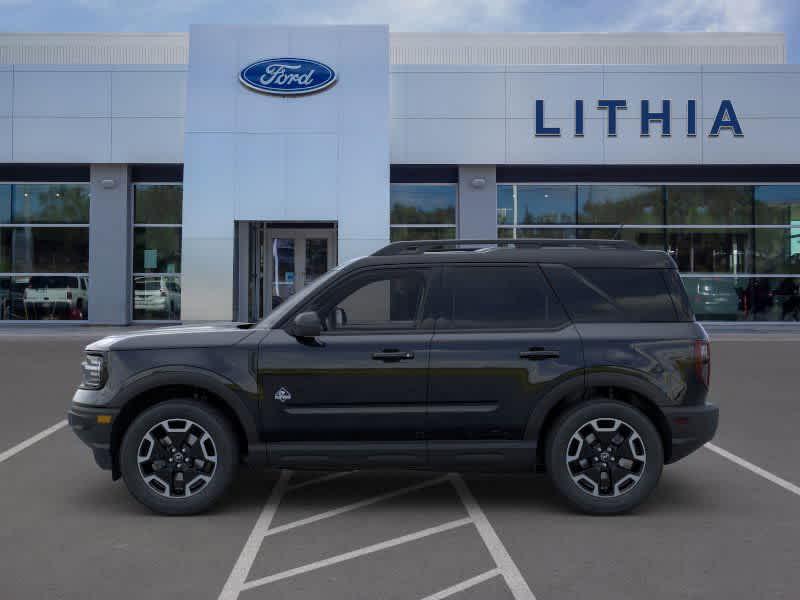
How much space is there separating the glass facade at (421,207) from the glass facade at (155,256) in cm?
639

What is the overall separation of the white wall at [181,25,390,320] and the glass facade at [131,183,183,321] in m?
1.79

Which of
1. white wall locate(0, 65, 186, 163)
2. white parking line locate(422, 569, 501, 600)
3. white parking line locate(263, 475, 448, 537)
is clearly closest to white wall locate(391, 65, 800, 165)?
white wall locate(0, 65, 186, 163)

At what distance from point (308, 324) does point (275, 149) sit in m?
18.7

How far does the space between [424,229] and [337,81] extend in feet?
15.9

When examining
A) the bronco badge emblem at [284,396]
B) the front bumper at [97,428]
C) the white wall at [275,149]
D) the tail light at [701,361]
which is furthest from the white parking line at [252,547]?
the white wall at [275,149]

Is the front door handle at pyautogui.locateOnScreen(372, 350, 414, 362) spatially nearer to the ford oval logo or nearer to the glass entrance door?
the ford oval logo

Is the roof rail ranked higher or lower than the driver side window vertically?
higher

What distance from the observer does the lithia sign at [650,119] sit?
24438 millimetres

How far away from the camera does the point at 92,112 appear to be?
24484mm

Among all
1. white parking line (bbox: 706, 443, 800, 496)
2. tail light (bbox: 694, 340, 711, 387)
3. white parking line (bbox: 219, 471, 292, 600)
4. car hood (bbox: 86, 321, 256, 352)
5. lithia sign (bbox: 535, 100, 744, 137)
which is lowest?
white parking line (bbox: 219, 471, 292, 600)

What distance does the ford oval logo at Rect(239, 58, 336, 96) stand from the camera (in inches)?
943

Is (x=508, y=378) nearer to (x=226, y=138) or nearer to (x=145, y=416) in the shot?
(x=145, y=416)

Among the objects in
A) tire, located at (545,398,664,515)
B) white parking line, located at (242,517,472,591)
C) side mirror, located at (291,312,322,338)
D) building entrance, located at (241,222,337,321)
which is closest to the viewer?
white parking line, located at (242,517,472,591)

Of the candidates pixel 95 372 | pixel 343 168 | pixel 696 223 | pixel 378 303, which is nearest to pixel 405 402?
pixel 378 303
